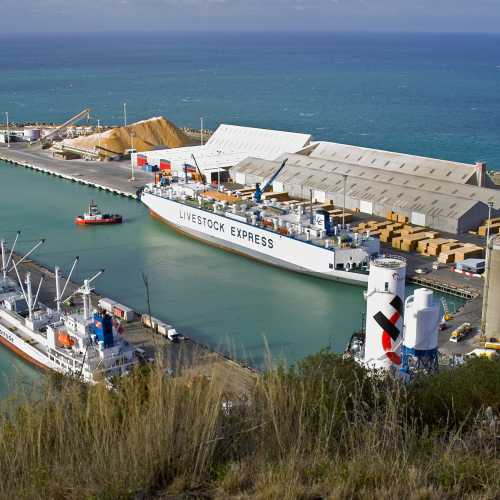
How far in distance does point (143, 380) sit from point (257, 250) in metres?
15.5

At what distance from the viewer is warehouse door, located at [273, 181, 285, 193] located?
98.2 feet

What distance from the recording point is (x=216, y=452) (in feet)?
17.8

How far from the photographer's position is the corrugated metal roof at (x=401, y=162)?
91.0ft

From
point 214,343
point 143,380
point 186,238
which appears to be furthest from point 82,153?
point 143,380

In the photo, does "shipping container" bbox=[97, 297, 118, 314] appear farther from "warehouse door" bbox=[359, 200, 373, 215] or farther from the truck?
"warehouse door" bbox=[359, 200, 373, 215]

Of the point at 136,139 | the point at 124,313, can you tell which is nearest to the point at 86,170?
the point at 136,139

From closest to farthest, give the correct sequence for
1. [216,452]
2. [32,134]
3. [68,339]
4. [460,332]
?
[216,452]
[68,339]
[460,332]
[32,134]

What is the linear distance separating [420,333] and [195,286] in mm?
9735

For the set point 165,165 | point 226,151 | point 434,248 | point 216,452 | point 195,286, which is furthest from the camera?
point 226,151

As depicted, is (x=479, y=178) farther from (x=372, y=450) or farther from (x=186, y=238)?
(x=372, y=450)

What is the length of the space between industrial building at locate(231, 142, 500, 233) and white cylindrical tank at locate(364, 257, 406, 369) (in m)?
13.1

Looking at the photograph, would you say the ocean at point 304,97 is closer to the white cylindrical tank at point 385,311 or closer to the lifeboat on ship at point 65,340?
the white cylindrical tank at point 385,311

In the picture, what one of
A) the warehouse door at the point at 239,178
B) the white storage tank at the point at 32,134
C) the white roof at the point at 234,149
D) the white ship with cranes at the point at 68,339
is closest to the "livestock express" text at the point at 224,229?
the warehouse door at the point at 239,178

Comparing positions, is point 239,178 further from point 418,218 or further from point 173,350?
point 173,350
